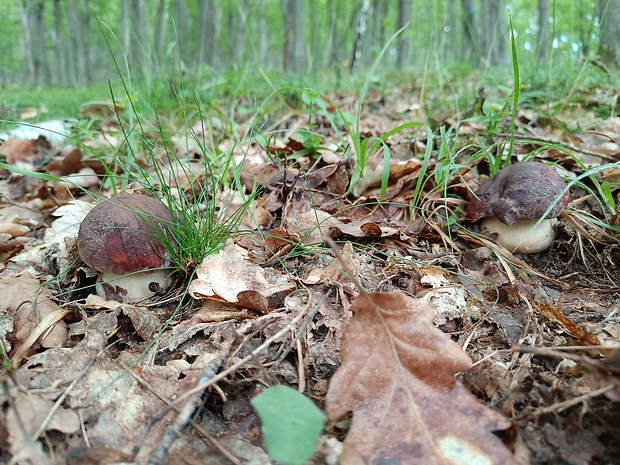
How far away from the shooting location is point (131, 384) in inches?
49.9

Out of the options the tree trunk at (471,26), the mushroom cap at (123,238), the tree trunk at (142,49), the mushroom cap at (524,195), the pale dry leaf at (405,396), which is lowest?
the pale dry leaf at (405,396)

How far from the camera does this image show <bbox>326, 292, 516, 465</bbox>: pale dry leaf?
0.98m

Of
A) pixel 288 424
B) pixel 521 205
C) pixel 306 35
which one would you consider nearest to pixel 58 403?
pixel 288 424

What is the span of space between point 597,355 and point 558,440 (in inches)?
14.0

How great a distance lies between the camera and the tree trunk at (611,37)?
4668 millimetres

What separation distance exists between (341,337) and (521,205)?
44.3 inches

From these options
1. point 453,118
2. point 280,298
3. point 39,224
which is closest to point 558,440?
point 280,298

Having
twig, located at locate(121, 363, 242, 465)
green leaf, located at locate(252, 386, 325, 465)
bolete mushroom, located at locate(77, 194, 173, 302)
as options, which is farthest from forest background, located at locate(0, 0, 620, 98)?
green leaf, located at locate(252, 386, 325, 465)

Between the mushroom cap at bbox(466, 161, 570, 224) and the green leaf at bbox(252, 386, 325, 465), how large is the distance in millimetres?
1450

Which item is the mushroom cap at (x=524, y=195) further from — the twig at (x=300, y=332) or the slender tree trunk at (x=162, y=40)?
the slender tree trunk at (x=162, y=40)

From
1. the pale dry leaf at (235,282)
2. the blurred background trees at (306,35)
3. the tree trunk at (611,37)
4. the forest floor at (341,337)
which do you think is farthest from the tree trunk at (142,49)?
the tree trunk at (611,37)

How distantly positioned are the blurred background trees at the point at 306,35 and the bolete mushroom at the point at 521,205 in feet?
3.46

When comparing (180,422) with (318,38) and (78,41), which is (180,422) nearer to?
(318,38)

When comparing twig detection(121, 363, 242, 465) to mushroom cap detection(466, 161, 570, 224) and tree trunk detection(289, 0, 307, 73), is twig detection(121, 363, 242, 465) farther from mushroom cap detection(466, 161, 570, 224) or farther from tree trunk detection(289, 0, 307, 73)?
tree trunk detection(289, 0, 307, 73)
